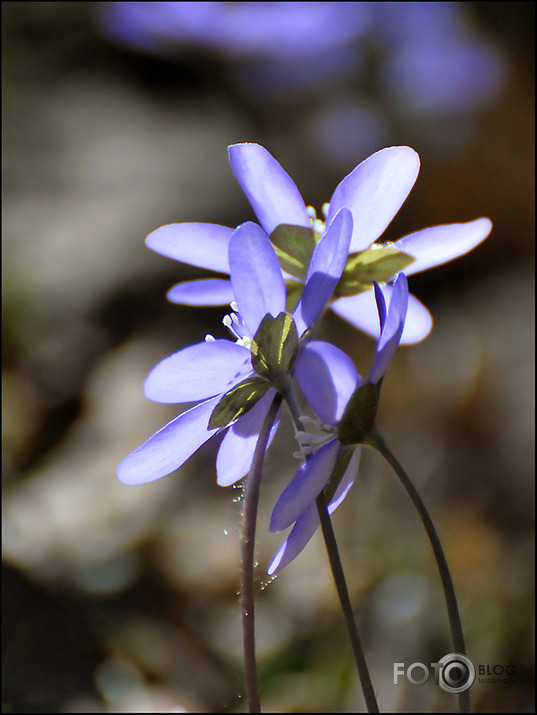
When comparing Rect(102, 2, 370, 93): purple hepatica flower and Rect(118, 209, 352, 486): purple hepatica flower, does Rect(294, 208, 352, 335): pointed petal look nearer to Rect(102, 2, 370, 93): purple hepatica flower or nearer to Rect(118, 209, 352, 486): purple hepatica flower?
Rect(118, 209, 352, 486): purple hepatica flower

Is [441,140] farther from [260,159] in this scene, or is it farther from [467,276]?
[260,159]

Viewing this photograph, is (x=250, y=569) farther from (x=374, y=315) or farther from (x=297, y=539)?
(x=374, y=315)

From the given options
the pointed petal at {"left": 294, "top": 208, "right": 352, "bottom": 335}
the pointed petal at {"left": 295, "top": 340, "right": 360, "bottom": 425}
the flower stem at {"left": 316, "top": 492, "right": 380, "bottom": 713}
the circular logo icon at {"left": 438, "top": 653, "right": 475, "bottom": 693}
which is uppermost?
the pointed petal at {"left": 294, "top": 208, "right": 352, "bottom": 335}

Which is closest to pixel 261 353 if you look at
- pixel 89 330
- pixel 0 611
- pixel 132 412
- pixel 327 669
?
pixel 327 669

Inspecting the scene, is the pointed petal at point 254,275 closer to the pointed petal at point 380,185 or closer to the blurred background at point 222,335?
the pointed petal at point 380,185

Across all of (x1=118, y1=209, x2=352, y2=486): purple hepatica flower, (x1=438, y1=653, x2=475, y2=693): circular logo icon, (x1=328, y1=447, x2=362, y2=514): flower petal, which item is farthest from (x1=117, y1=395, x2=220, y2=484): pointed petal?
(x1=438, y1=653, x2=475, y2=693): circular logo icon
